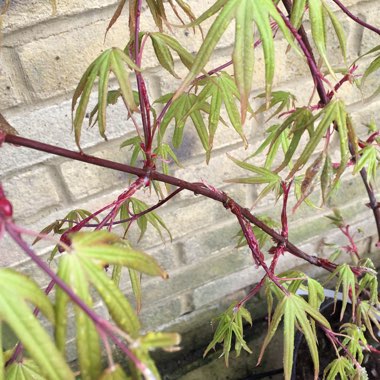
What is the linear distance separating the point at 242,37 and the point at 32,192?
540 millimetres

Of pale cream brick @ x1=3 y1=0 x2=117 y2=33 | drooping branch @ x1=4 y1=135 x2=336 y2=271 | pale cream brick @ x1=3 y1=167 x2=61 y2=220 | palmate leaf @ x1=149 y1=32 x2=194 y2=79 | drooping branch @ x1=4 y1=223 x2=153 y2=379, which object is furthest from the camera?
pale cream brick @ x1=3 y1=167 x2=61 y2=220

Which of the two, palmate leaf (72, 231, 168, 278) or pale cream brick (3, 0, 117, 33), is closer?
palmate leaf (72, 231, 168, 278)

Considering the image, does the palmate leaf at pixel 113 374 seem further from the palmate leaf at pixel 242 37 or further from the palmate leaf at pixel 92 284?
Answer: the palmate leaf at pixel 242 37

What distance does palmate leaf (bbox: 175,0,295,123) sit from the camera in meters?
0.34

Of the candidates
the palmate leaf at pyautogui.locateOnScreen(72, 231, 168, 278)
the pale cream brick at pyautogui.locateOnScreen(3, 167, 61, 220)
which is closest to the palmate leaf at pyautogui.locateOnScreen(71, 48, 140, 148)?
the palmate leaf at pyautogui.locateOnScreen(72, 231, 168, 278)

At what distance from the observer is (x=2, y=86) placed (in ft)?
2.14

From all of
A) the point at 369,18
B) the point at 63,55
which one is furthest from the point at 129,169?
the point at 369,18

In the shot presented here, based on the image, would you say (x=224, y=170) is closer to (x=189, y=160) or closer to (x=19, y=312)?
(x=189, y=160)

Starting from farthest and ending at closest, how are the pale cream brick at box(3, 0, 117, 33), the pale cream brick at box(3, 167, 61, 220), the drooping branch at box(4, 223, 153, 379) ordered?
the pale cream brick at box(3, 167, 61, 220)
the pale cream brick at box(3, 0, 117, 33)
the drooping branch at box(4, 223, 153, 379)

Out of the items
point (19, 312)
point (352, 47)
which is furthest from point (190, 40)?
point (19, 312)

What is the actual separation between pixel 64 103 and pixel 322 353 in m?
0.72

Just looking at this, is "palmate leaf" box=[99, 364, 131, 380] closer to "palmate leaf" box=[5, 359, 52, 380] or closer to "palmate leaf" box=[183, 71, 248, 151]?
"palmate leaf" box=[5, 359, 52, 380]

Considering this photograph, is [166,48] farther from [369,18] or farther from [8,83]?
[369,18]

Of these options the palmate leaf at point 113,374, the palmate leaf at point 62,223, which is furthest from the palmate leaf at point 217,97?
the palmate leaf at point 113,374
